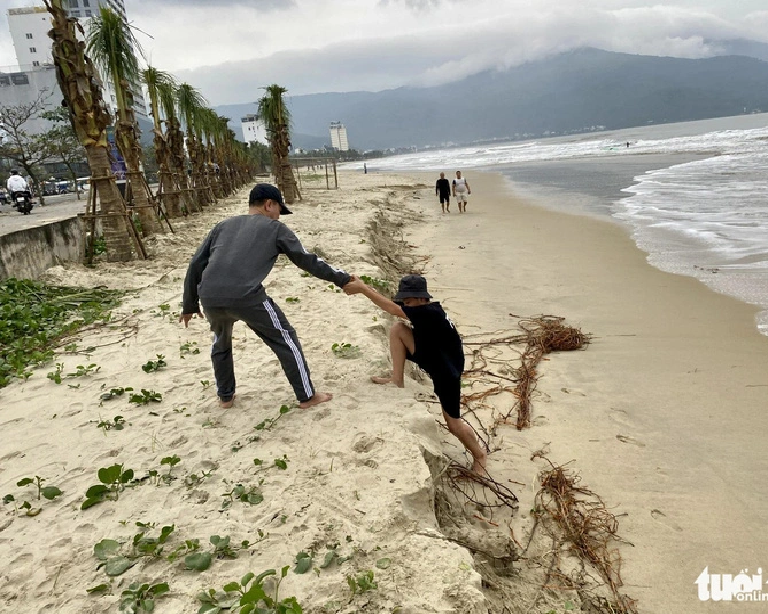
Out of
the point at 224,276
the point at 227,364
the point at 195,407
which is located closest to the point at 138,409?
the point at 195,407

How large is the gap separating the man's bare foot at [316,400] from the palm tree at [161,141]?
47.0ft

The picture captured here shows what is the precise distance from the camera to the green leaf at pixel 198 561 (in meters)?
2.56

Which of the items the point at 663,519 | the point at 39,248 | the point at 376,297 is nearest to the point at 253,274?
the point at 376,297

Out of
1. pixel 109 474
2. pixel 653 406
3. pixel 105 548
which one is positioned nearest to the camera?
pixel 105 548

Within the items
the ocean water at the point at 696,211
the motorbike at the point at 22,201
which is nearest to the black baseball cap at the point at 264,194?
the ocean water at the point at 696,211

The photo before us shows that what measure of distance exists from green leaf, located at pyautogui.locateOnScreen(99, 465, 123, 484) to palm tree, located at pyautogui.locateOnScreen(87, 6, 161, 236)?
11257 mm

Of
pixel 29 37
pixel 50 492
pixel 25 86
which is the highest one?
pixel 29 37

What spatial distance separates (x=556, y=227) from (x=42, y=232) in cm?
1254

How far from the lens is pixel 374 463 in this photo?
3301mm

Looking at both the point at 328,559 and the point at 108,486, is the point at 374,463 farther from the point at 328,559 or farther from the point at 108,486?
the point at 108,486

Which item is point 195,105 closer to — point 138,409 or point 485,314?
point 485,314

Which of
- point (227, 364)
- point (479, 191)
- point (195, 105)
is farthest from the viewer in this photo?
point (479, 191)

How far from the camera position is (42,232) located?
9648 millimetres

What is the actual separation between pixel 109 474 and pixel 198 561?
3.43 feet
